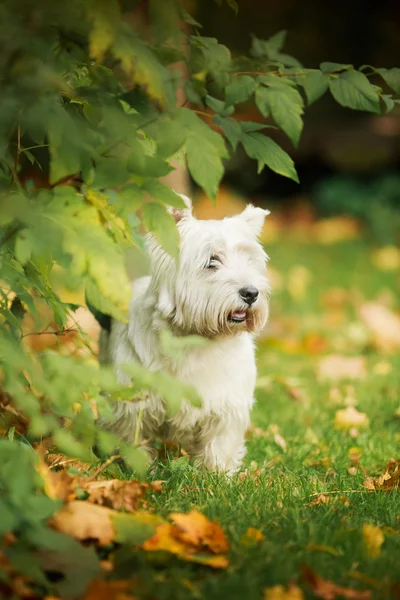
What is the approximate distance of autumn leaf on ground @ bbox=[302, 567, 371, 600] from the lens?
6.61ft

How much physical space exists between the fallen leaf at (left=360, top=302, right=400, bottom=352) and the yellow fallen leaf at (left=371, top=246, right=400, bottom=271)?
1.84m

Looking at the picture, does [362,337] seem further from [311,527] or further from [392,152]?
[392,152]

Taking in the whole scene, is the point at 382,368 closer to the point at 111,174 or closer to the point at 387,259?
the point at 387,259

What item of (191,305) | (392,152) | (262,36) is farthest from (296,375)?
(262,36)

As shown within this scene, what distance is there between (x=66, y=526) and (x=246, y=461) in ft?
4.49

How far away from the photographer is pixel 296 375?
5.27 m

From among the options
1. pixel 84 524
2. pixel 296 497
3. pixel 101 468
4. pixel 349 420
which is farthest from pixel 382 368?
pixel 84 524

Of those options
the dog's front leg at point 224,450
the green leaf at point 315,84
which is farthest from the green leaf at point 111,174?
the dog's front leg at point 224,450

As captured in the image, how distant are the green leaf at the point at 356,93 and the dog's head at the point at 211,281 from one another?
774 mm

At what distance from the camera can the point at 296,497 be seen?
2820mm

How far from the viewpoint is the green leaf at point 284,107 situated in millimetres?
2545

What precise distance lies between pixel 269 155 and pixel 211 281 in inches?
25.5

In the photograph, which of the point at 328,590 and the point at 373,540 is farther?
the point at 373,540

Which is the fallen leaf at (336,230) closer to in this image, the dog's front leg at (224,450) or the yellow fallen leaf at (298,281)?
the yellow fallen leaf at (298,281)
